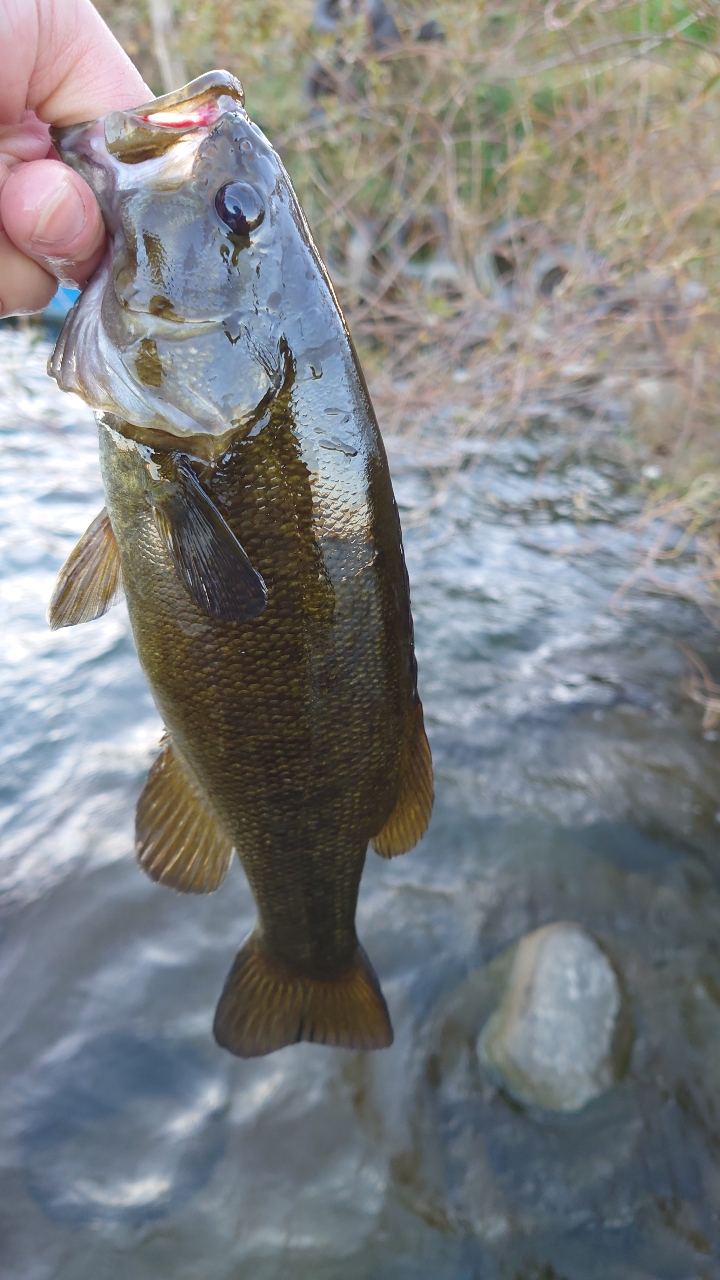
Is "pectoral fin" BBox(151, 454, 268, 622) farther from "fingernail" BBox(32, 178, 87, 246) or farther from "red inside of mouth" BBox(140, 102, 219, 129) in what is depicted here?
"red inside of mouth" BBox(140, 102, 219, 129)

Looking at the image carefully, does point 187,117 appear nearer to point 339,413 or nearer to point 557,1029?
point 339,413

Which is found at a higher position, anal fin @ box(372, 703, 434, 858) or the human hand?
the human hand

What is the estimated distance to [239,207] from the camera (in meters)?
1.33

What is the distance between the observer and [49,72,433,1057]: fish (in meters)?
1.33

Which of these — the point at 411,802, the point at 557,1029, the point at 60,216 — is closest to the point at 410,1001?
the point at 557,1029

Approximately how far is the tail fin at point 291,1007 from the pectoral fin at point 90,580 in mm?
985

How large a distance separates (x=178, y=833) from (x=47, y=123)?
4.86ft

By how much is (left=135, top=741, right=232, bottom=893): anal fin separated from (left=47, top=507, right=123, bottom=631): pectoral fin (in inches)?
14.4

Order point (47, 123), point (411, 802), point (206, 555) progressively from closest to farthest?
point (206, 555)
point (47, 123)
point (411, 802)

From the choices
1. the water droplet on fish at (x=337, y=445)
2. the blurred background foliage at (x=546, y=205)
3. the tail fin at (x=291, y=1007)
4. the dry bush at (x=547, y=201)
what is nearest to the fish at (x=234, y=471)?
the water droplet on fish at (x=337, y=445)

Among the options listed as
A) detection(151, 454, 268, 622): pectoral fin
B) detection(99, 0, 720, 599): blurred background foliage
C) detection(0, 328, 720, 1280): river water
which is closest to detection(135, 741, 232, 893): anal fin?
detection(151, 454, 268, 622): pectoral fin

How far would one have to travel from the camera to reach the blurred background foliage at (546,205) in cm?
553

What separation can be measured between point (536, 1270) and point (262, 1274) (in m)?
0.90

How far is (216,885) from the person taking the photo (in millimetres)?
1823
